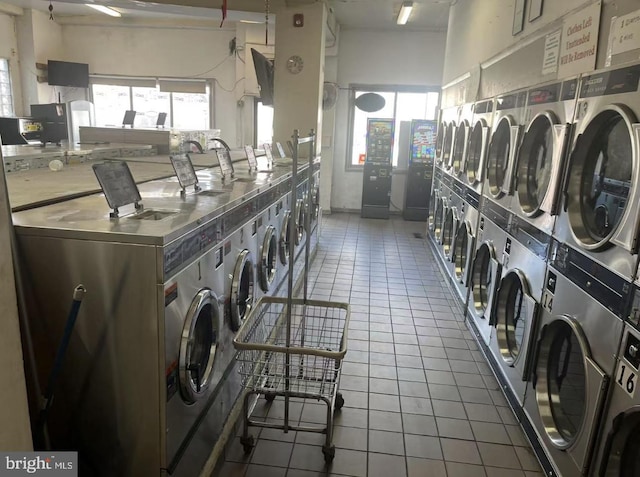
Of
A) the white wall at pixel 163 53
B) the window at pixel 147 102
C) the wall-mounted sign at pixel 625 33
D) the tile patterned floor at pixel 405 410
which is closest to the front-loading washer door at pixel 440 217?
the tile patterned floor at pixel 405 410

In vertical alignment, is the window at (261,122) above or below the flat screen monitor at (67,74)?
below

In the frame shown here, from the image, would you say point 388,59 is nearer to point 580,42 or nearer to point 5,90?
point 580,42

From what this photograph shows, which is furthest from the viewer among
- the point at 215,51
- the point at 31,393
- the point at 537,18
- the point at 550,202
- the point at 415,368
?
the point at 215,51

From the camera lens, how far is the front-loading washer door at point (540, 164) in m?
2.48

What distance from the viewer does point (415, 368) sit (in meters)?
3.46

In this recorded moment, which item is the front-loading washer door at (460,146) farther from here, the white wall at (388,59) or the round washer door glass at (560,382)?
the white wall at (388,59)

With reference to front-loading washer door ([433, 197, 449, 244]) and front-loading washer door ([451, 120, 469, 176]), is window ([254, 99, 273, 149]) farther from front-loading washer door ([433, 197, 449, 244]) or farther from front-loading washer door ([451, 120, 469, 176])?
front-loading washer door ([451, 120, 469, 176])

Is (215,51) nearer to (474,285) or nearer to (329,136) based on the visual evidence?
(329,136)

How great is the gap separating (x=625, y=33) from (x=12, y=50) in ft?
35.4

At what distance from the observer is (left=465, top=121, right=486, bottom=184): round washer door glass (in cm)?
445

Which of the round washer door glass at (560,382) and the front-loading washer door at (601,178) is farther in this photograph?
the round washer door glass at (560,382)

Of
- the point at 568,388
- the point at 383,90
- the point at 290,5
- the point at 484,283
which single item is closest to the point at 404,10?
the point at 290,5

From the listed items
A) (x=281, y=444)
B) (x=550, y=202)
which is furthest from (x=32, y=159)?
(x=550, y=202)

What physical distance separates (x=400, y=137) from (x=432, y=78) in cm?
122
